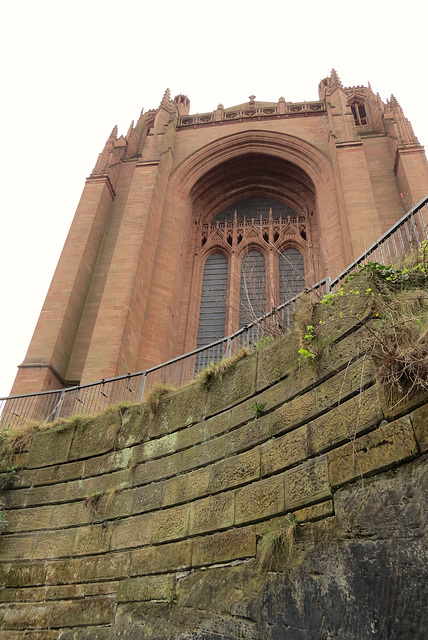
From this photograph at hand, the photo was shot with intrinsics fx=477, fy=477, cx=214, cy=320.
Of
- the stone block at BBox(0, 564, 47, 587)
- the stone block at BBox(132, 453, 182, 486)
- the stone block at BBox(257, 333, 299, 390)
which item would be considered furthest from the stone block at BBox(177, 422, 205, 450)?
the stone block at BBox(0, 564, 47, 587)

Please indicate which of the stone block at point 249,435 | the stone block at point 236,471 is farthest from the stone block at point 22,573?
the stone block at point 249,435

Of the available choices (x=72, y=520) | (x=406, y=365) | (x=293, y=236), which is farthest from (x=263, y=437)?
(x=293, y=236)

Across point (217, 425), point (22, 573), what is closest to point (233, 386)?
point (217, 425)

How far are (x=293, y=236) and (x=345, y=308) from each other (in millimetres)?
12749

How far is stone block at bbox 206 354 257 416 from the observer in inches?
230

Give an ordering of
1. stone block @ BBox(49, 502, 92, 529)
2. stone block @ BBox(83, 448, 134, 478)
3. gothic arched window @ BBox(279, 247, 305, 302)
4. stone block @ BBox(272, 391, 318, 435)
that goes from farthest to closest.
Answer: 1. gothic arched window @ BBox(279, 247, 305, 302)
2. stone block @ BBox(83, 448, 134, 478)
3. stone block @ BBox(49, 502, 92, 529)
4. stone block @ BBox(272, 391, 318, 435)

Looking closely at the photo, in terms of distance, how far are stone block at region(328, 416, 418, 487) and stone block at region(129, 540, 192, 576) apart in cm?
208

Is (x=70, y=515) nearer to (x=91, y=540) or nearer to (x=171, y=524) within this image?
(x=91, y=540)

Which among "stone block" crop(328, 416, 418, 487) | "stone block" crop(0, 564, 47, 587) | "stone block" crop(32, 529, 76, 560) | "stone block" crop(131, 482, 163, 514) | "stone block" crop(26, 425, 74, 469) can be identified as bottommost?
"stone block" crop(0, 564, 47, 587)

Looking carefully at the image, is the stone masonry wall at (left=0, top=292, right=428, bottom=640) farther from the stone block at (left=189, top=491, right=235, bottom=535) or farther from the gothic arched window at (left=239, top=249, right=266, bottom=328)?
the gothic arched window at (left=239, top=249, right=266, bottom=328)

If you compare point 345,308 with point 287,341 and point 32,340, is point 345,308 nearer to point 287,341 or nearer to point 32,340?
point 287,341

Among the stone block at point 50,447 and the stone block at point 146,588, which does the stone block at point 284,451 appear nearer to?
the stone block at point 146,588

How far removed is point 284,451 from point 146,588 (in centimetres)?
232

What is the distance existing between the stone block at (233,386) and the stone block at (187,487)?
79 centimetres
